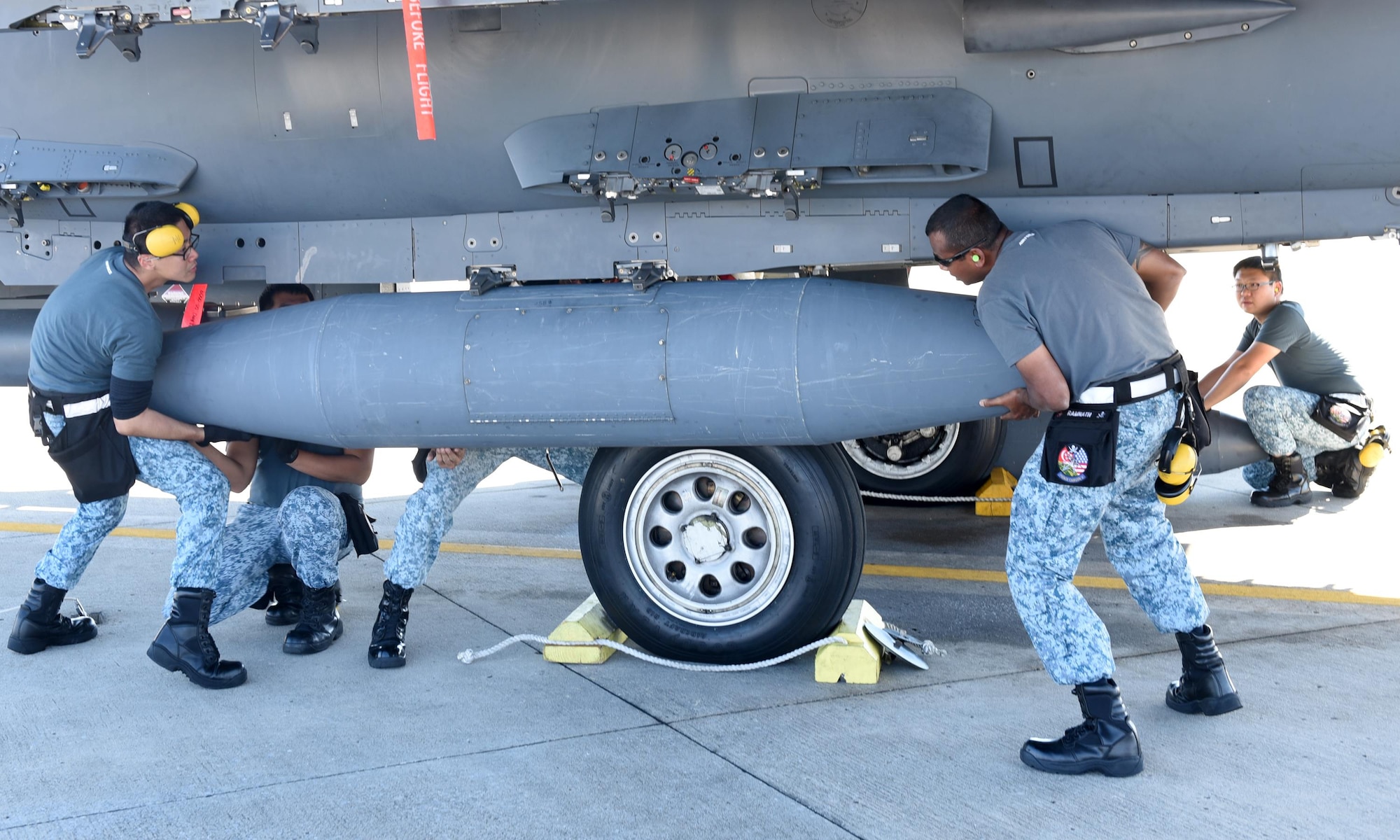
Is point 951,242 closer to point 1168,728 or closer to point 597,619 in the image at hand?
point 1168,728

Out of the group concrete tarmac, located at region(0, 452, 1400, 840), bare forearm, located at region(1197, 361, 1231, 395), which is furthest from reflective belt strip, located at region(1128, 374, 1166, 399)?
bare forearm, located at region(1197, 361, 1231, 395)

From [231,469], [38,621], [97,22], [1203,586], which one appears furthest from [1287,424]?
[38,621]

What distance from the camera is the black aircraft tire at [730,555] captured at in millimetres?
4211

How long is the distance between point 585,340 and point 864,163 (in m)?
1.13

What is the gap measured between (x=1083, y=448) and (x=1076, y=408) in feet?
0.45

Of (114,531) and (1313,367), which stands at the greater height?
(1313,367)

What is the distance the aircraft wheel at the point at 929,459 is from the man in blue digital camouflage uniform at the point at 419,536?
269 cm

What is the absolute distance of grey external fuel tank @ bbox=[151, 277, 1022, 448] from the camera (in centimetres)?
396

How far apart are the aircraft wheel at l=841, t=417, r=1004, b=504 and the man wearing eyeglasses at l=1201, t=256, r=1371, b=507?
1222mm

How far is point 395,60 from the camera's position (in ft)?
15.4

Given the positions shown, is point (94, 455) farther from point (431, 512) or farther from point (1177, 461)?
point (1177, 461)

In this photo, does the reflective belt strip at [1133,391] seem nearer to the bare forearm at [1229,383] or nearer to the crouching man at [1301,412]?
the bare forearm at [1229,383]

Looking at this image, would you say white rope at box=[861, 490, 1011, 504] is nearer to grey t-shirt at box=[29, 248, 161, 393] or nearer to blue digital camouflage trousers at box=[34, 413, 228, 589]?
blue digital camouflage trousers at box=[34, 413, 228, 589]

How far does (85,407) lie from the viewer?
4629 millimetres
